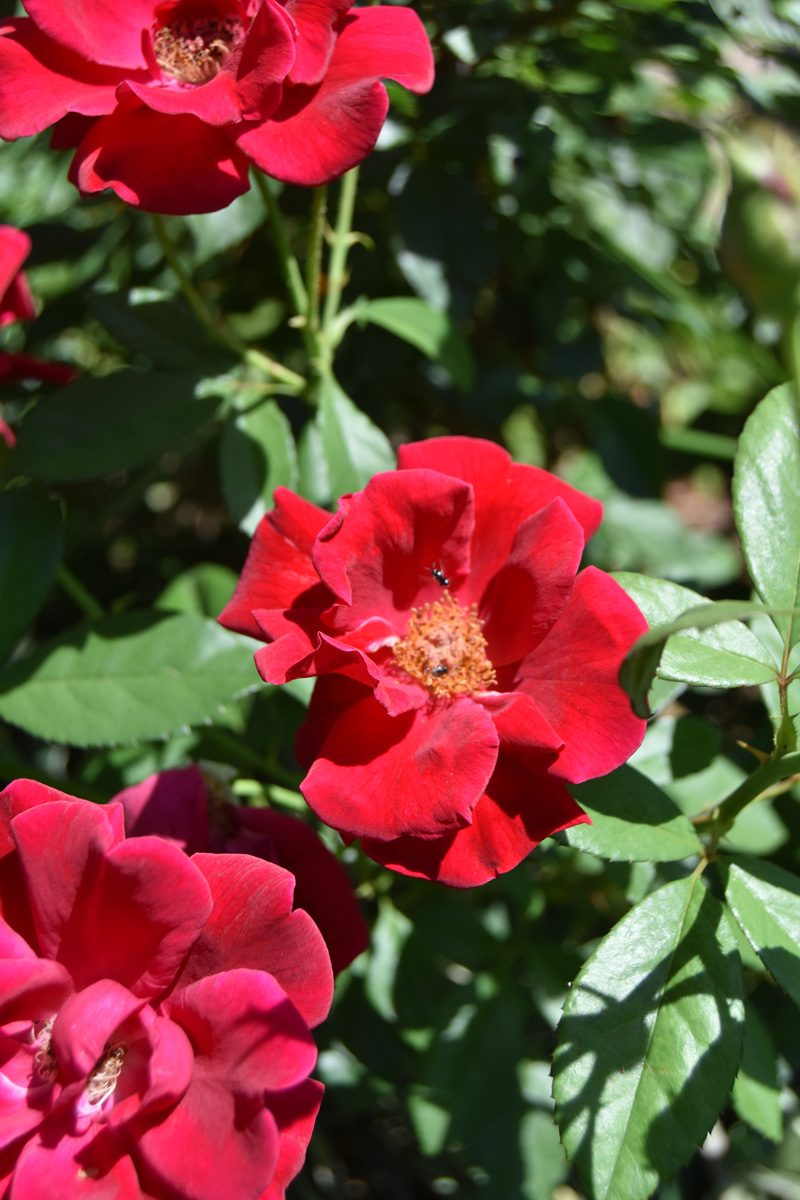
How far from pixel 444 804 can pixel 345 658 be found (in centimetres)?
14

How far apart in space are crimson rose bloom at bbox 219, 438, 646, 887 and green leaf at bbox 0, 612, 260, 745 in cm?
18

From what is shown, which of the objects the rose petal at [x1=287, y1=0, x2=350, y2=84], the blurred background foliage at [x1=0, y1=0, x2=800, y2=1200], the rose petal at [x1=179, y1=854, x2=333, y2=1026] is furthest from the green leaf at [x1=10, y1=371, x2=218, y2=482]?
the rose petal at [x1=179, y1=854, x2=333, y2=1026]

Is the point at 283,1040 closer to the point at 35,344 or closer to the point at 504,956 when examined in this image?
the point at 504,956

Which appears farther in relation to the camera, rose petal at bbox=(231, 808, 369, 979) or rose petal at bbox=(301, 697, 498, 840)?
rose petal at bbox=(231, 808, 369, 979)

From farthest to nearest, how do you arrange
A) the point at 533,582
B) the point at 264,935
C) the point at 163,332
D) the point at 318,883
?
the point at 163,332, the point at 318,883, the point at 533,582, the point at 264,935

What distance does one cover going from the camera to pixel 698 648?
30.9 inches

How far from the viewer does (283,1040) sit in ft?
2.06

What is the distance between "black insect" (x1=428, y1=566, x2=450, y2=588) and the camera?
860mm

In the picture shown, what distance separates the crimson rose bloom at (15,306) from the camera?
103cm

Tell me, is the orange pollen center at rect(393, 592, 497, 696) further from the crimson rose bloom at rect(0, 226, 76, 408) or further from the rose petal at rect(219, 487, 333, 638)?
the crimson rose bloom at rect(0, 226, 76, 408)

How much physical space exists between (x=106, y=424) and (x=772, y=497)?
701 mm

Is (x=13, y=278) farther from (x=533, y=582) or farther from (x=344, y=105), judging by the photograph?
(x=533, y=582)

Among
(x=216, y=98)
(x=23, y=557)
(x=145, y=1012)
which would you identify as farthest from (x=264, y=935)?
(x=216, y=98)

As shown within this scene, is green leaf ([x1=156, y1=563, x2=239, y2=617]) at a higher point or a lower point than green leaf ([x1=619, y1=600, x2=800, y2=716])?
lower
